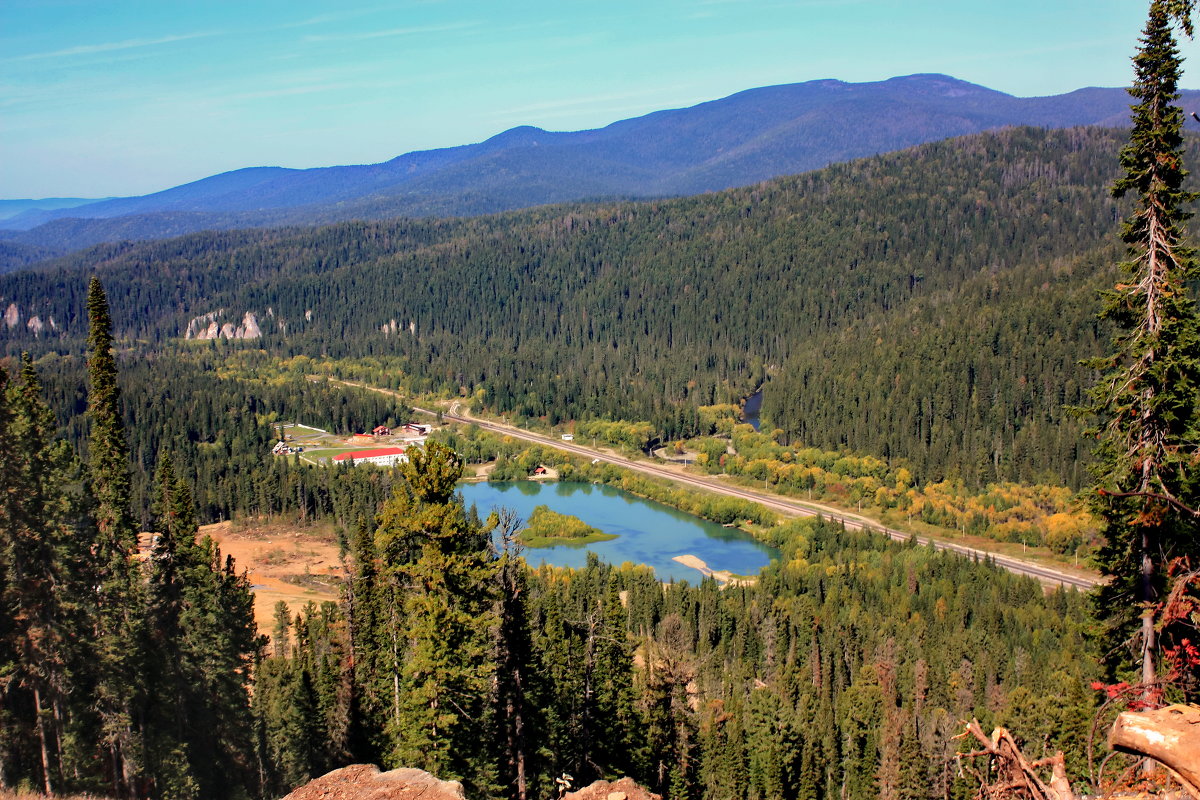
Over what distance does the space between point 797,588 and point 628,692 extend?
39.1 meters

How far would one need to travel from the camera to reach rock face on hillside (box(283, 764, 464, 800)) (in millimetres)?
14977

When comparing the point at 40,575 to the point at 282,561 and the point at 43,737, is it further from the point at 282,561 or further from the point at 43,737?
the point at 282,561

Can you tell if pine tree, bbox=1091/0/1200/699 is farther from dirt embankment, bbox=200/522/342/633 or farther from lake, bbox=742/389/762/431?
lake, bbox=742/389/762/431

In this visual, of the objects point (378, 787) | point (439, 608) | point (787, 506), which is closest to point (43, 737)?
point (439, 608)

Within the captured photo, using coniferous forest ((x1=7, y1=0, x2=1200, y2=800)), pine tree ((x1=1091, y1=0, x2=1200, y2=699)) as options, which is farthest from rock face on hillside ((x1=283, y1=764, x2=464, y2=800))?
pine tree ((x1=1091, y1=0, x2=1200, y2=699))

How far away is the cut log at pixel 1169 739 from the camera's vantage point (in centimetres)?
734

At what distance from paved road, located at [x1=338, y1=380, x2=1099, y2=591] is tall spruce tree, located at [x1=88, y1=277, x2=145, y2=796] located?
46935mm

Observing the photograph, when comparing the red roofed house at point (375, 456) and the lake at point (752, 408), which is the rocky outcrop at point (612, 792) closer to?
the red roofed house at point (375, 456)

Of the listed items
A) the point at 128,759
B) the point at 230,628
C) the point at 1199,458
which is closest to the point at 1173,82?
the point at 1199,458

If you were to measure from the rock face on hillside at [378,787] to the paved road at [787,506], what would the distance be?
46.4 metres

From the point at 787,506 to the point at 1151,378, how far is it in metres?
87.8

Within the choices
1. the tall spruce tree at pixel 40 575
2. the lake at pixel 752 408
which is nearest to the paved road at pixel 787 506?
the lake at pixel 752 408

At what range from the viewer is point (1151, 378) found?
16766 millimetres

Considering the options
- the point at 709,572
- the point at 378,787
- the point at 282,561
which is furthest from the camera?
the point at 282,561
